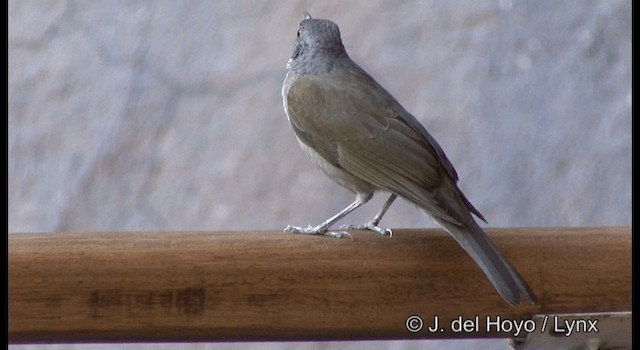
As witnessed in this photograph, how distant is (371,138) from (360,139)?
1.1 inches

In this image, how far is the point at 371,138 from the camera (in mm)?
2730

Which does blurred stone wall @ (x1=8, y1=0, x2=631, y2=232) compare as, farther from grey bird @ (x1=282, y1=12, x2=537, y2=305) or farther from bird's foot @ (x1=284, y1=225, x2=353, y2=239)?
bird's foot @ (x1=284, y1=225, x2=353, y2=239)

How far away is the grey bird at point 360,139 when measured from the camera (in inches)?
98.0

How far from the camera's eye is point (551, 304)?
2268mm

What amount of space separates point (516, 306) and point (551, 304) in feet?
0.28

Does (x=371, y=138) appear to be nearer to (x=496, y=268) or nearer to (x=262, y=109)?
(x=496, y=268)

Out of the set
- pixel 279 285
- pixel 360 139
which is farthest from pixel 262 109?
pixel 279 285

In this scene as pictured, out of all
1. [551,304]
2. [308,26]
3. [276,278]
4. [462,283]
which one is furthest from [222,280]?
[308,26]

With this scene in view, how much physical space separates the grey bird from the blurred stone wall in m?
0.79

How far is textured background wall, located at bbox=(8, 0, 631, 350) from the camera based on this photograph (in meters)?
3.69

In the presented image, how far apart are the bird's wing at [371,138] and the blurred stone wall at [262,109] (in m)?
0.85

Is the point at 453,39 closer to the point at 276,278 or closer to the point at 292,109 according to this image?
the point at 292,109

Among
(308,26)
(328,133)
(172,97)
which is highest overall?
(172,97)

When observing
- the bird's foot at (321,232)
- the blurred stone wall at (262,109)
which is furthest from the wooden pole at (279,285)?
the blurred stone wall at (262,109)
